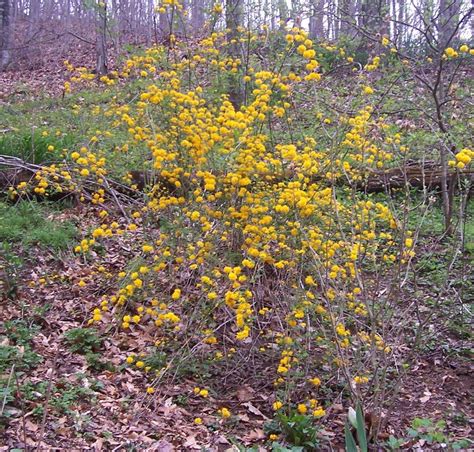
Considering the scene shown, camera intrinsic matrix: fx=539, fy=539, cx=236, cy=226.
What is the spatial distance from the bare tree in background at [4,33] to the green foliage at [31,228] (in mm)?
8840

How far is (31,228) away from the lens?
16.9 ft

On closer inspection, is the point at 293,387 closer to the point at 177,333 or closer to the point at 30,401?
the point at 177,333

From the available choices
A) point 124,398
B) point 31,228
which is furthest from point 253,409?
point 31,228

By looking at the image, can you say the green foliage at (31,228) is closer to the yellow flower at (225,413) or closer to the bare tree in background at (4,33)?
the yellow flower at (225,413)

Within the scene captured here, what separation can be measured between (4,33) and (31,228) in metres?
9.40

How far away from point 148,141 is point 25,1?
60.1 ft

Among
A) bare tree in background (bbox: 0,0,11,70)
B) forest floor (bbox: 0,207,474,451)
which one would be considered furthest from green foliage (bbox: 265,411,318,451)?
bare tree in background (bbox: 0,0,11,70)

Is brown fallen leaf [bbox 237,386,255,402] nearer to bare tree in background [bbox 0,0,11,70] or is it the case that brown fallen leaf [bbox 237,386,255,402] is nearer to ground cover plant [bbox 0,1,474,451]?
ground cover plant [bbox 0,1,474,451]

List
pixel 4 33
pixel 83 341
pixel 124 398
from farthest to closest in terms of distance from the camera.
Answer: pixel 4 33
pixel 83 341
pixel 124 398

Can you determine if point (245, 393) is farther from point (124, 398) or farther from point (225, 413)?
point (124, 398)

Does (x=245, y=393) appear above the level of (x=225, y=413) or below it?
below

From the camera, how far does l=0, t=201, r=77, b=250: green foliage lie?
5.00 m

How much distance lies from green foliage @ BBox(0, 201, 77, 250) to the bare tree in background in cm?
884

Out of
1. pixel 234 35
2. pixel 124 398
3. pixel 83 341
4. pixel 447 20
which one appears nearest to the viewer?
pixel 124 398
